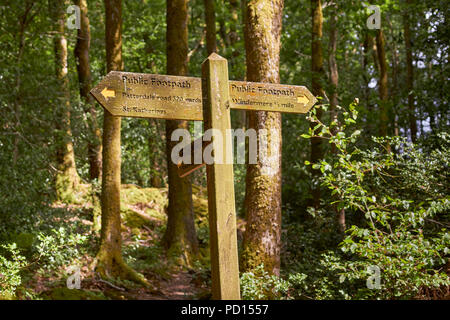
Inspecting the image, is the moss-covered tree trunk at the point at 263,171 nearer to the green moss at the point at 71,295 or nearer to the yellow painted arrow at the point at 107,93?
the green moss at the point at 71,295

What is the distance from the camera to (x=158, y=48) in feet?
68.4

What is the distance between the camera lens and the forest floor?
28.4 feet

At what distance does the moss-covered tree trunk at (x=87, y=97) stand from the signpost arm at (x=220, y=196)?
9178mm

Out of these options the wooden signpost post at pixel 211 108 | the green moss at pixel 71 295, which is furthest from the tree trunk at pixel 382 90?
the wooden signpost post at pixel 211 108

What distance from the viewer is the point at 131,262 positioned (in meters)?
11.0

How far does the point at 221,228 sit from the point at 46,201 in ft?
22.3

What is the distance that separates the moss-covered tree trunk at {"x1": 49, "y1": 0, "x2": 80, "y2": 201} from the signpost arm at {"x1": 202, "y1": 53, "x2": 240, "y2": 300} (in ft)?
24.1

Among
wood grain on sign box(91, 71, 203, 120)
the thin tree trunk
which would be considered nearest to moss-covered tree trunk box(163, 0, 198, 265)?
the thin tree trunk

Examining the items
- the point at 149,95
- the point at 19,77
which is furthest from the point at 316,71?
the point at 149,95

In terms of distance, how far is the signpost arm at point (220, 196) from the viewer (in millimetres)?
4234

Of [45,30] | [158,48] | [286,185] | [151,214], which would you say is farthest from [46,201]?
[158,48]

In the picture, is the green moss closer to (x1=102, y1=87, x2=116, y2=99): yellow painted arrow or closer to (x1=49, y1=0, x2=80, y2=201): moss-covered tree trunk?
(x1=49, y1=0, x2=80, y2=201): moss-covered tree trunk

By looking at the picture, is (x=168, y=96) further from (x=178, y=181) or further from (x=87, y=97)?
(x=87, y=97)

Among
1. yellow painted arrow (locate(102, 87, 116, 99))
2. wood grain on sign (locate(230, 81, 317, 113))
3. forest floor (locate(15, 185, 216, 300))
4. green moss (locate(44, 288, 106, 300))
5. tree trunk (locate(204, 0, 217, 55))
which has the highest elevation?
tree trunk (locate(204, 0, 217, 55))
